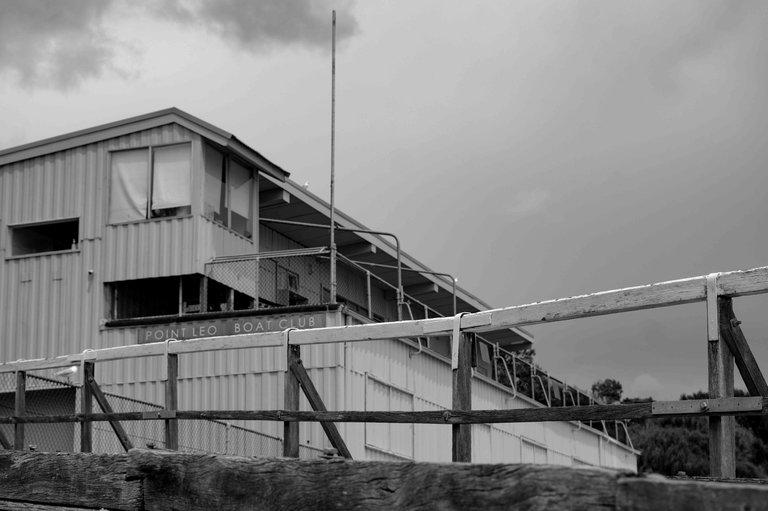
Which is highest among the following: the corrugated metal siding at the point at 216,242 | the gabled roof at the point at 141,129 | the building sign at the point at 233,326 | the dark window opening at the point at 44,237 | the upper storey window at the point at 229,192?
the gabled roof at the point at 141,129

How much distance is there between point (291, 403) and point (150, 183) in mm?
13044

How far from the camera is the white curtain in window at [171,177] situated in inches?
824

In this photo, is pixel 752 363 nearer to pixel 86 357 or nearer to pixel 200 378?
pixel 86 357

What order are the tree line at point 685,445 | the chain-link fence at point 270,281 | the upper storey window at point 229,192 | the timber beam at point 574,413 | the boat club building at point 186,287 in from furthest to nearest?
the tree line at point 685,445 → the upper storey window at point 229,192 → the chain-link fence at point 270,281 → the boat club building at point 186,287 → the timber beam at point 574,413

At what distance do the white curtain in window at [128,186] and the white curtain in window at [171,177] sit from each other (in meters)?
0.29

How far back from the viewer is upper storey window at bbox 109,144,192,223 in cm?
2098

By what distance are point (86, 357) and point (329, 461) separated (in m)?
6.87

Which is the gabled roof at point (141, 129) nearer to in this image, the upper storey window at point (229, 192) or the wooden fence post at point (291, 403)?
the upper storey window at point (229, 192)

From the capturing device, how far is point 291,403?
29.6ft

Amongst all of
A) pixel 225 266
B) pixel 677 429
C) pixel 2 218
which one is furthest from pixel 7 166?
pixel 677 429

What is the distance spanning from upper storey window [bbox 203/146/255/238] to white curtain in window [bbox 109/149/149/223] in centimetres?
129

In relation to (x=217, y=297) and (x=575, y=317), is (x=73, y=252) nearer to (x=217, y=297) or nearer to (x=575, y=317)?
(x=217, y=297)

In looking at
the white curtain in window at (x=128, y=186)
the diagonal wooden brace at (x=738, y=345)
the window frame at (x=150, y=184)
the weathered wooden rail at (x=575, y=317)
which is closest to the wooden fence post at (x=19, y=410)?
the weathered wooden rail at (x=575, y=317)

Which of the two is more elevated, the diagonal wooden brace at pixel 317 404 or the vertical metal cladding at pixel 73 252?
the vertical metal cladding at pixel 73 252
